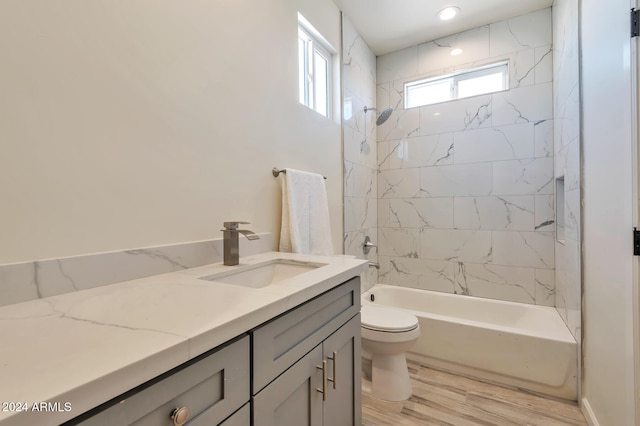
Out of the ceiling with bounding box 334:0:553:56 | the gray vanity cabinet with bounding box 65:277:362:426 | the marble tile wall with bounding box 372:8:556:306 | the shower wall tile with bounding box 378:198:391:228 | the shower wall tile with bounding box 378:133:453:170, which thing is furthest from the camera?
the shower wall tile with bounding box 378:198:391:228

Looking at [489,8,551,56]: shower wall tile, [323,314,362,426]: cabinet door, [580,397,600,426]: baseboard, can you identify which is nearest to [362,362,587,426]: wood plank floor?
[580,397,600,426]: baseboard

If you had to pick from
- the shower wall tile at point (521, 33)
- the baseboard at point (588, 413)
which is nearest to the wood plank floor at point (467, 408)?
the baseboard at point (588, 413)

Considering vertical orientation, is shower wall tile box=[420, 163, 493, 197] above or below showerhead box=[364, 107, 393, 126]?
below

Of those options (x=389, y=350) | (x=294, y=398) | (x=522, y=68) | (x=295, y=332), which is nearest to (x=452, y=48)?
(x=522, y=68)

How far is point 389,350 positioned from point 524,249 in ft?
4.97

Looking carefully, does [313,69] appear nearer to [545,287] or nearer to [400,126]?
[400,126]

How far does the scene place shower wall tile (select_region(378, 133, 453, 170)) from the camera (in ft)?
8.77

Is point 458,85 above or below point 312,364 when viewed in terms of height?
above

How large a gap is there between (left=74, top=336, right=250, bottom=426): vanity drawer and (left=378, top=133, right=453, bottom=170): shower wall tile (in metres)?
2.53

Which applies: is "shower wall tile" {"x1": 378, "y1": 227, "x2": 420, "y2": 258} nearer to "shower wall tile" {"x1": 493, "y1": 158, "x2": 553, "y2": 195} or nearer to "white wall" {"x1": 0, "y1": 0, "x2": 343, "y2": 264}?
"shower wall tile" {"x1": 493, "y1": 158, "x2": 553, "y2": 195}

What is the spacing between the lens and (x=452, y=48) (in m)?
2.64

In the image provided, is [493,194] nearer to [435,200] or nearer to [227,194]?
[435,200]

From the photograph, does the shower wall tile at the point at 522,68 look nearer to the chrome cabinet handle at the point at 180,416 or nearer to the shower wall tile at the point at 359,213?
the shower wall tile at the point at 359,213

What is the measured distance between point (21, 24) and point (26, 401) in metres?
0.91
